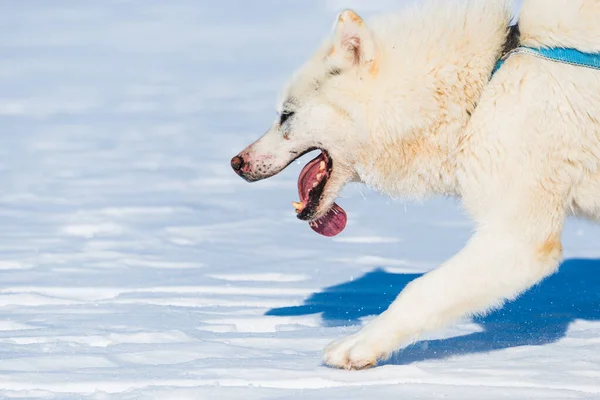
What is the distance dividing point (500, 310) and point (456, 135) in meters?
1.27

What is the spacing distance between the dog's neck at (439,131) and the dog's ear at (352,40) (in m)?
0.23

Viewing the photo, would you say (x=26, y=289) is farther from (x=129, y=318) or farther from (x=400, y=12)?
(x=400, y=12)

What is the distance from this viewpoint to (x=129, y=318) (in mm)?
4488

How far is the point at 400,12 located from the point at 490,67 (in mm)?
512

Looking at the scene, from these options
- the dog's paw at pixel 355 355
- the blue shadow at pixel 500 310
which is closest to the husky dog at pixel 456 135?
the dog's paw at pixel 355 355

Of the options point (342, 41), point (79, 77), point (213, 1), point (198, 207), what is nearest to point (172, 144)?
point (198, 207)

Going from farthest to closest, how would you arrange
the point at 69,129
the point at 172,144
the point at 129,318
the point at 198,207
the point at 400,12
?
the point at 69,129
the point at 172,144
the point at 198,207
the point at 129,318
the point at 400,12

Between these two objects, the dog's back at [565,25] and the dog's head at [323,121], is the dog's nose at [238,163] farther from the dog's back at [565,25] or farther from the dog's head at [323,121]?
the dog's back at [565,25]

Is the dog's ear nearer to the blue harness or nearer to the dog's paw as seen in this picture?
the blue harness

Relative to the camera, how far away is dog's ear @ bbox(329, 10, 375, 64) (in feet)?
12.4

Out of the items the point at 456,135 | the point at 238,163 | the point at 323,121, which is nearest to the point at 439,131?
the point at 456,135

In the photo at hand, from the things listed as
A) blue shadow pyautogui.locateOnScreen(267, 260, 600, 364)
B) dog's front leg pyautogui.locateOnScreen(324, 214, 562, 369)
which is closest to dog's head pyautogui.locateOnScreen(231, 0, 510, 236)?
dog's front leg pyautogui.locateOnScreen(324, 214, 562, 369)

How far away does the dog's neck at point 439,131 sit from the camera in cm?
374

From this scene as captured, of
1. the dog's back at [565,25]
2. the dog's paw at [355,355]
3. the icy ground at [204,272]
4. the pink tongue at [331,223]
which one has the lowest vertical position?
the icy ground at [204,272]
